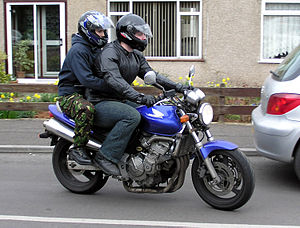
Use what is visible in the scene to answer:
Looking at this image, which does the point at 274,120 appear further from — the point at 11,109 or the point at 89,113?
the point at 11,109

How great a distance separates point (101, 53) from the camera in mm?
5086

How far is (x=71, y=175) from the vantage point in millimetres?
5656

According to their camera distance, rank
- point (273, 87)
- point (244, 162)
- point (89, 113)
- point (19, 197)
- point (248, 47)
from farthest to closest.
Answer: point (248, 47), point (273, 87), point (19, 197), point (89, 113), point (244, 162)

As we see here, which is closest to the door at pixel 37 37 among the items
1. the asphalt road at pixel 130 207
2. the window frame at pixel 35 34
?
the window frame at pixel 35 34

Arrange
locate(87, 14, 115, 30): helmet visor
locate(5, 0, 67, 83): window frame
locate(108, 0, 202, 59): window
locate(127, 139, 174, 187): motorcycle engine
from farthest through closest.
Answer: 1. locate(5, 0, 67, 83): window frame
2. locate(108, 0, 202, 59): window
3. locate(87, 14, 115, 30): helmet visor
4. locate(127, 139, 174, 187): motorcycle engine

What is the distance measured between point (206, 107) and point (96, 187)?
1671 millimetres

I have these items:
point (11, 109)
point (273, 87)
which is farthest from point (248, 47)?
point (273, 87)

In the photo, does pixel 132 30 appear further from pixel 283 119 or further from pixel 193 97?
pixel 283 119

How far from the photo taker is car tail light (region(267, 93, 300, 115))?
18.3ft

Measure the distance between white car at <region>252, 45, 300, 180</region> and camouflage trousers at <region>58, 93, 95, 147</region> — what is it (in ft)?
7.04

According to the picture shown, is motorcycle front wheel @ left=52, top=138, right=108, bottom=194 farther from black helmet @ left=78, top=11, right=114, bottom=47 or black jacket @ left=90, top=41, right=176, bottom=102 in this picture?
black helmet @ left=78, top=11, right=114, bottom=47

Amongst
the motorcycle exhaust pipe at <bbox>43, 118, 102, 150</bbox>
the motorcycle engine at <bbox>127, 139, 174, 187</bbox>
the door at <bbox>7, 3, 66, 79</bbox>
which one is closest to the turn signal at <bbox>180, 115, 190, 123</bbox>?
the motorcycle engine at <bbox>127, 139, 174, 187</bbox>

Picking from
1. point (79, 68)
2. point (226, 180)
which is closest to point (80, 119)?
point (79, 68)

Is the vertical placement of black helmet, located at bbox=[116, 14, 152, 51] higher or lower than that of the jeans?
higher
